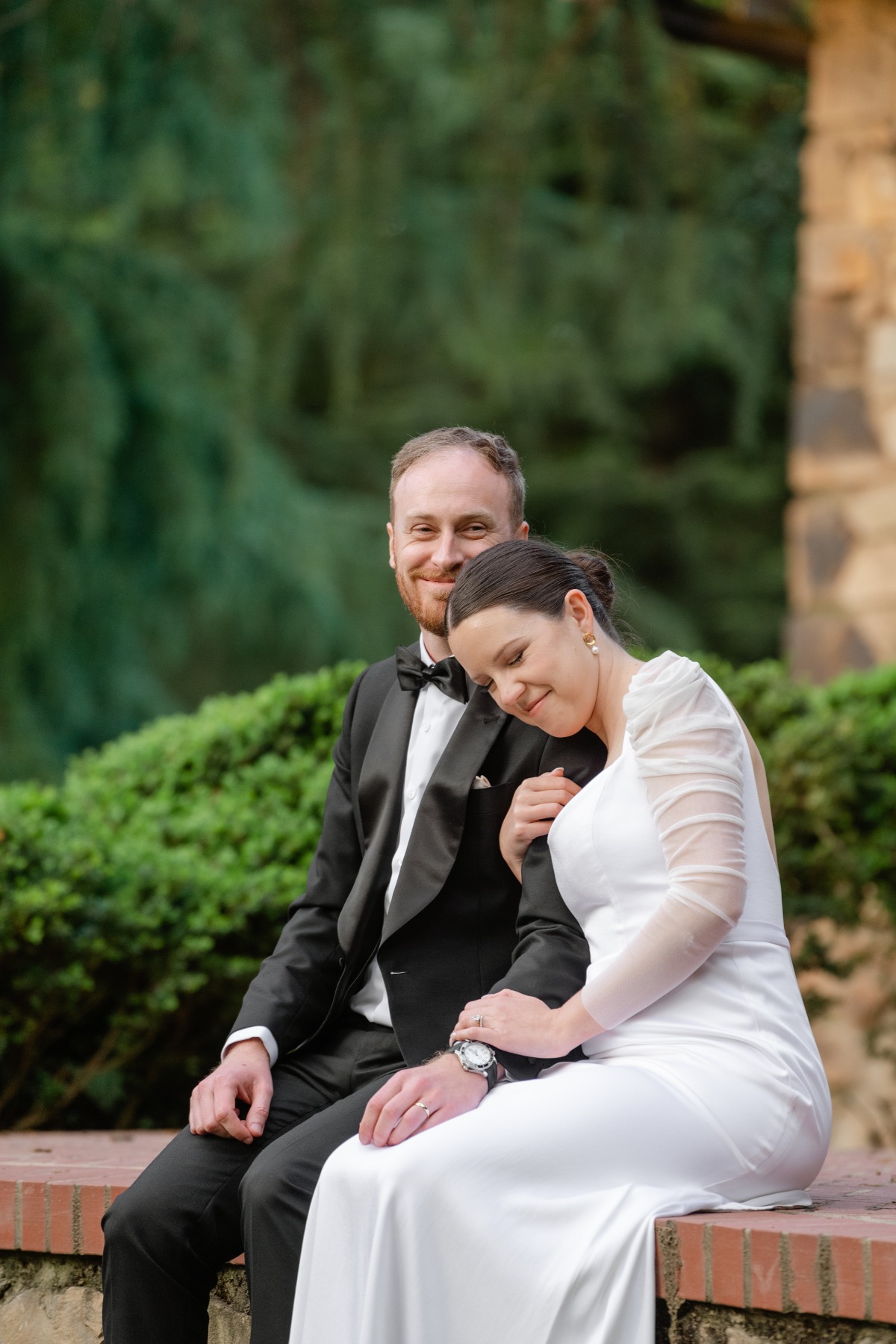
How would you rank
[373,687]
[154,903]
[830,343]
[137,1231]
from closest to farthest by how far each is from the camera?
[137,1231]
[373,687]
[154,903]
[830,343]

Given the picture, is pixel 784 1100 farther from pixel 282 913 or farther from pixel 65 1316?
pixel 282 913

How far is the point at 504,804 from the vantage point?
2.65 meters

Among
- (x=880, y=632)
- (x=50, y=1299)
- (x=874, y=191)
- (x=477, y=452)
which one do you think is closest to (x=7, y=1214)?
(x=50, y=1299)

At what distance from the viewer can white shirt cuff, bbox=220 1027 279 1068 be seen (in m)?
2.72

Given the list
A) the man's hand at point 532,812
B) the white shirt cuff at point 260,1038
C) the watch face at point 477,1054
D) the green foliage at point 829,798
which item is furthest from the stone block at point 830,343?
the watch face at point 477,1054

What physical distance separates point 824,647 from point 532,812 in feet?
14.2

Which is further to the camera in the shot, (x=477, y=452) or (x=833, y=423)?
(x=833, y=423)

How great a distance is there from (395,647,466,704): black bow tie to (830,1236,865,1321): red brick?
1250 mm

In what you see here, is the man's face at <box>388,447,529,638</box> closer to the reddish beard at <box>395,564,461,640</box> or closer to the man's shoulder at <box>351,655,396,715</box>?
the reddish beard at <box>395,564,461,640</box>

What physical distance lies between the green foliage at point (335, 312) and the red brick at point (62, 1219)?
14.5ft

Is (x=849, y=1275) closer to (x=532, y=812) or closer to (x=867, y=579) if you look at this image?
(x=532, y=812)

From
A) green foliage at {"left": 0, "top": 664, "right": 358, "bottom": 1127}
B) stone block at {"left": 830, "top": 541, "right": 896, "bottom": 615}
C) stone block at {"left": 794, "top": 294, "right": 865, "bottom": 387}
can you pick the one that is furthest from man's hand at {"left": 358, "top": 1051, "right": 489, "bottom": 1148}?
stone block at {"left": 794, "top": 294, "right": 865, "bottom": 387}

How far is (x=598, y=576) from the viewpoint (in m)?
2.66

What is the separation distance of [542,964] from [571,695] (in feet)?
1.52
